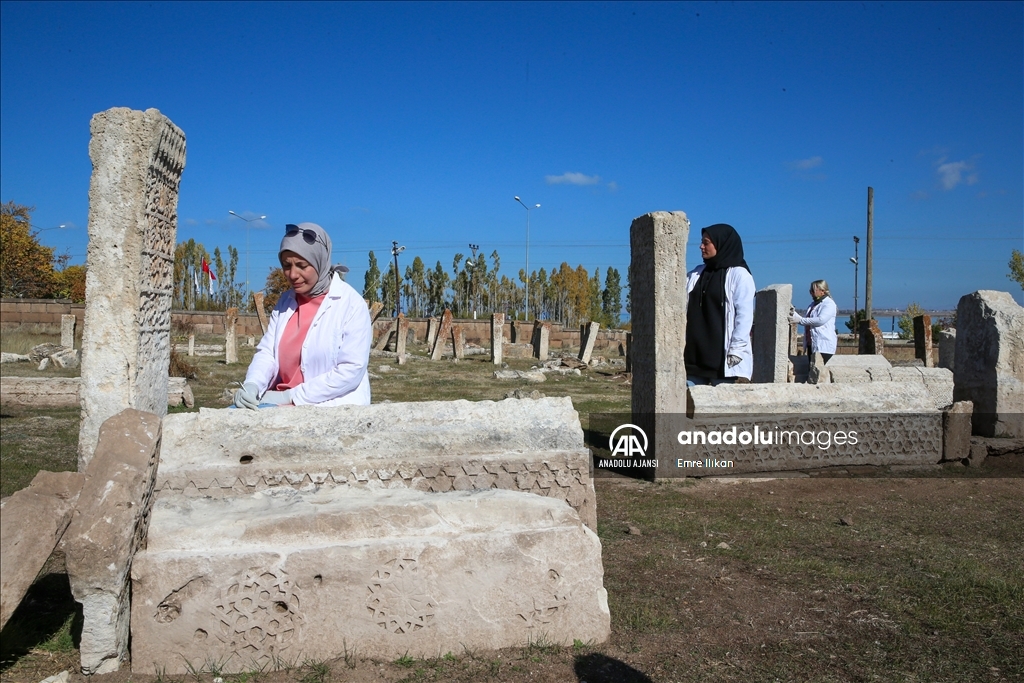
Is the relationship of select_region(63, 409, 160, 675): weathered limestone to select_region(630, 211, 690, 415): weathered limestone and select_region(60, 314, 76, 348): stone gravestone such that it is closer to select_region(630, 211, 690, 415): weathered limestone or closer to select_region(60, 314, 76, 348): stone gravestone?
select_region(630, 211, 690, 415): weathered limestone

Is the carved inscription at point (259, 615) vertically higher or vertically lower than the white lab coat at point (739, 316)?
lower

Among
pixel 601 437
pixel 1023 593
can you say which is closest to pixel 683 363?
pixel 601 437

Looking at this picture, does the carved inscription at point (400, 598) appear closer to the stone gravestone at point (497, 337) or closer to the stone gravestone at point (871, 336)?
the stone gravestone at point (871, 336)

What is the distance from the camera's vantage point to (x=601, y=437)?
7.36m

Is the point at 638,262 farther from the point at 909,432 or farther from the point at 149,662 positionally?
the point at 149,662

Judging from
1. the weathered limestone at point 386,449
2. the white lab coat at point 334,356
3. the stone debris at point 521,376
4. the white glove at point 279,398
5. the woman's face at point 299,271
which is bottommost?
the stone debris at point 521,376

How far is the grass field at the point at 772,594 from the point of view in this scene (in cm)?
259

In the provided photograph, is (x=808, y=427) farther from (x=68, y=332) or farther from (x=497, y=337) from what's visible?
(x=68, y=332)

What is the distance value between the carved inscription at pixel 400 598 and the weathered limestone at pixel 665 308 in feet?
11.4

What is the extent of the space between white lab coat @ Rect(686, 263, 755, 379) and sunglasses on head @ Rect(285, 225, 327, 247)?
3292mm

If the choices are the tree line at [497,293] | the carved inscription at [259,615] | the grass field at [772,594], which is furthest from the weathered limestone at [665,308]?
the tree line at [497,293]

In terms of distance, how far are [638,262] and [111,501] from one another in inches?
176

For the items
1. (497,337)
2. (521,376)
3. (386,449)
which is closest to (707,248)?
(386,449)

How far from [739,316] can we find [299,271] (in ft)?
11.7
